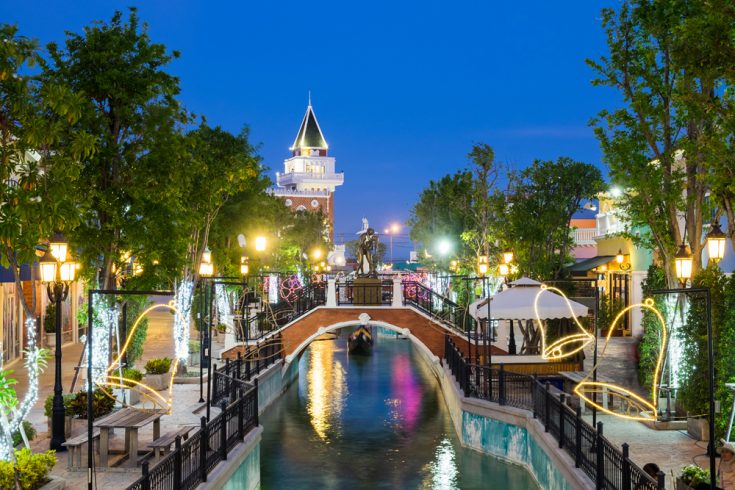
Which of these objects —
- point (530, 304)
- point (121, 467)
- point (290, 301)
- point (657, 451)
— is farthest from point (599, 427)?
point (290, 301)

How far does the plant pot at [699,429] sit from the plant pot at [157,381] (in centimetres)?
1454

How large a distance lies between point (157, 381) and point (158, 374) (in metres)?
0.44

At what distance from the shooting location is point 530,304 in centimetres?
2242

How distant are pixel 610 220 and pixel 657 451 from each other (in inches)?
1054

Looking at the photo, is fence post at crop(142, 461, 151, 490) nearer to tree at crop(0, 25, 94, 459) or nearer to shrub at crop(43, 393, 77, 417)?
tree at crop(0, 25, 94, 459)

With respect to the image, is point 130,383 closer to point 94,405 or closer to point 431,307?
point 94,405

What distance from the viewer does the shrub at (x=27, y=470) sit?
11.8 metres

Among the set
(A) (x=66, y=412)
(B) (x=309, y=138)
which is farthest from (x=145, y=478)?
(B) (x=309, y=138)

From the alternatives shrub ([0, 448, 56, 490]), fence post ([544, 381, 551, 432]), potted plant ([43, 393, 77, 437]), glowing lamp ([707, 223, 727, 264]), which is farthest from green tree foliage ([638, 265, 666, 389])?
shrub ([0, 448, 56, 490])

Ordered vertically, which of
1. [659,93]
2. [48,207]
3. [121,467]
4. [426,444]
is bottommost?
[426,444]

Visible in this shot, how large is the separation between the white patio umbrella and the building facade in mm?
103592

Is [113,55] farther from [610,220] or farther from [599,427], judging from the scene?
[610,220]

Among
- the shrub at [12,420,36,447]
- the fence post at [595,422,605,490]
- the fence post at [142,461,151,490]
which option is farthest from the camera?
the shrub at [12,420,36,447]

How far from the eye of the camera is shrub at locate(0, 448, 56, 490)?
38.6ft
